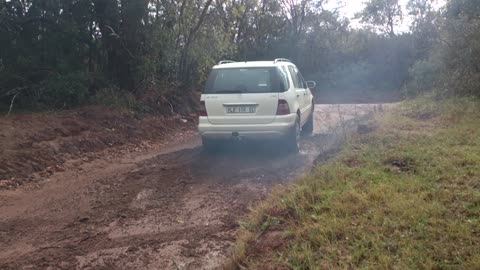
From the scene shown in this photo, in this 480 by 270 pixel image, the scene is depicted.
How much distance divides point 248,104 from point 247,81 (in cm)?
45

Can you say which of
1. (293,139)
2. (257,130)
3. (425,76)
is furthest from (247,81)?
(425,76)

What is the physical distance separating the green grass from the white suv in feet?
5.05

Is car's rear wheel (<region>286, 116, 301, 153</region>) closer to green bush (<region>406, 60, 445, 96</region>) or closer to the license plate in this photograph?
the license plate

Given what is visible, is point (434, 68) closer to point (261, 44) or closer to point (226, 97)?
point (226, 97)

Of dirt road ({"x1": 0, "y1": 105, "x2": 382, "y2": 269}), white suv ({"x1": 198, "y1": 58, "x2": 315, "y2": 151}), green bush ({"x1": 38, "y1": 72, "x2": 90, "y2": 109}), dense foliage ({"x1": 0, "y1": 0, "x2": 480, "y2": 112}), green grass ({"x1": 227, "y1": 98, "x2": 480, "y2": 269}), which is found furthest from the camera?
dense foliage ({"x1": 0, "y1": 0, "x2": 480, "y2": 112})

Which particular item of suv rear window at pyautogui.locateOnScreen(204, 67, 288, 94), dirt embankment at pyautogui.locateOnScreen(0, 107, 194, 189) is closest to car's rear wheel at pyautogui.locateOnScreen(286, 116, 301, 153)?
suv rear window at pyautogui.locateOnScreen(204, 67, 288, 94)

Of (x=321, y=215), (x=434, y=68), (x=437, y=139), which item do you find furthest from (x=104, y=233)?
(x=434, y=68)

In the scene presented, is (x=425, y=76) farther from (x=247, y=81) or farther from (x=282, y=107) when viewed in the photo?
(x=247, y=81)

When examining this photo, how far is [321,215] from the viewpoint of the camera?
13.6ft

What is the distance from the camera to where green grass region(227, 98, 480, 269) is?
130 inches

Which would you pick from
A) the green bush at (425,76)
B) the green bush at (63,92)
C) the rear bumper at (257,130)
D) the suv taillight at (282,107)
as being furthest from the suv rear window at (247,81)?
the green bush at (425,76)

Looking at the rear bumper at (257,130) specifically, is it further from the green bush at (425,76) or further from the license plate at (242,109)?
the green bush at (425,76)

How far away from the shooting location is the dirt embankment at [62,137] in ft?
22.7

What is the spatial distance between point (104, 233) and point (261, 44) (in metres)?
23.2
